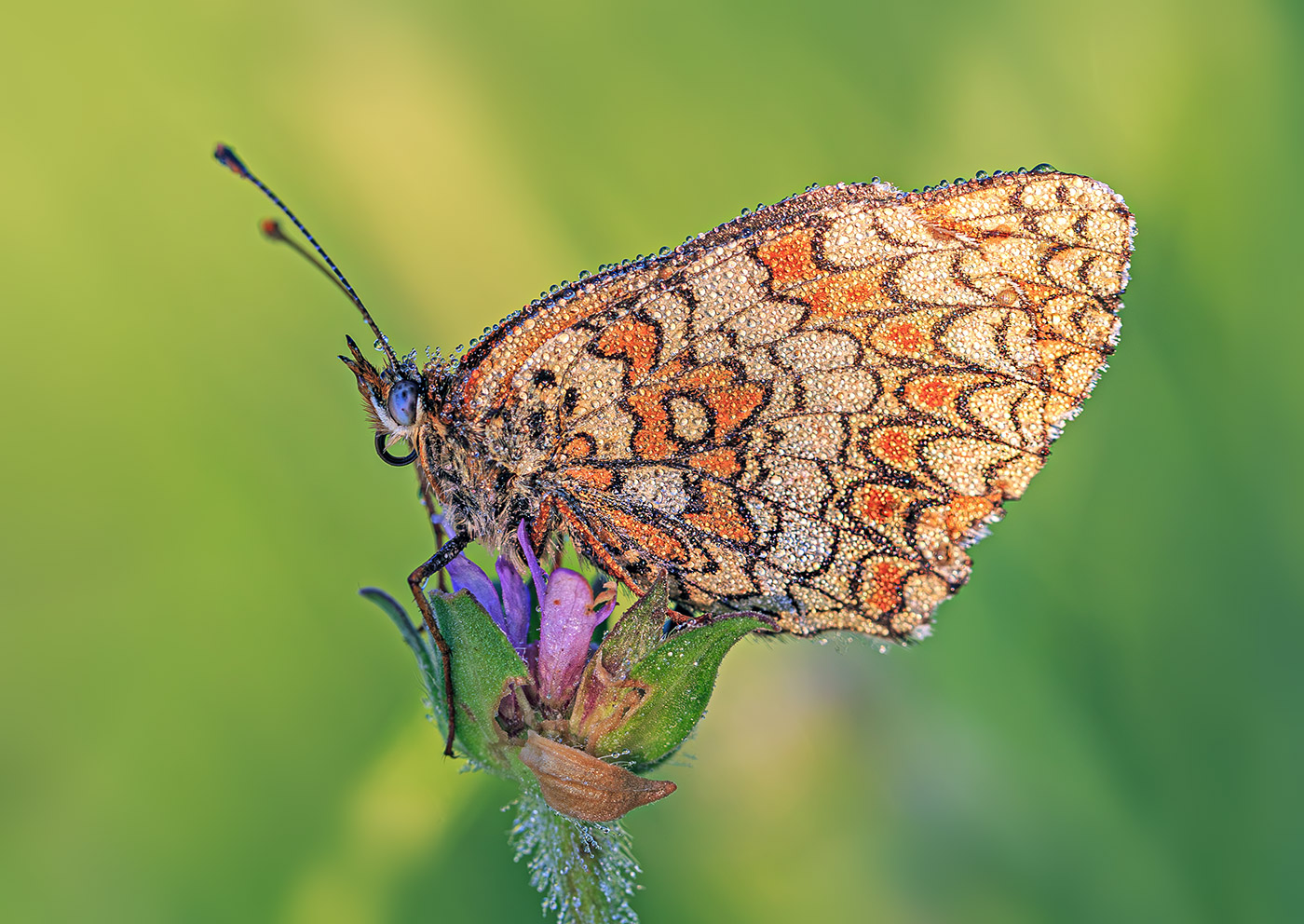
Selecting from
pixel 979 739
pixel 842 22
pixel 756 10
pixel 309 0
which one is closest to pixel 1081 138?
pixel 842 22

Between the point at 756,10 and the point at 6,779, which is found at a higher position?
the point at 756,10

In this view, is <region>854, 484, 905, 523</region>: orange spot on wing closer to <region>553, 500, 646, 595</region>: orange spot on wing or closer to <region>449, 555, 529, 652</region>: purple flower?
<region>553, 500, 646, 595</region>: orange spot on wing

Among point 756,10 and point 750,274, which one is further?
point 756,10

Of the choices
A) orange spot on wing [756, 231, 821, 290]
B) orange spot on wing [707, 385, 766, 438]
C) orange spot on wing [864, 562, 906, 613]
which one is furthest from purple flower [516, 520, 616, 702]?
orange spot on wing [756, 231, 821, 290]

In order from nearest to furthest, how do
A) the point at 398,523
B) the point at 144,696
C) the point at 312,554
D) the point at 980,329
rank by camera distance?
the point at 980,329, the point at 144,696, the point at 312,554, the point at 398,523

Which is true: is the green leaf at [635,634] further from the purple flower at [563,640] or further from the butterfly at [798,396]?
the butterfly at [798,396]

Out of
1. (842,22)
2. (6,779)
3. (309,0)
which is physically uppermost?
(309,0)

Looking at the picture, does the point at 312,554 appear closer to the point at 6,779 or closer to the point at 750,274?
the point at 6,779

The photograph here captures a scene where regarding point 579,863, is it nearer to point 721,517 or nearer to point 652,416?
point 721,517
